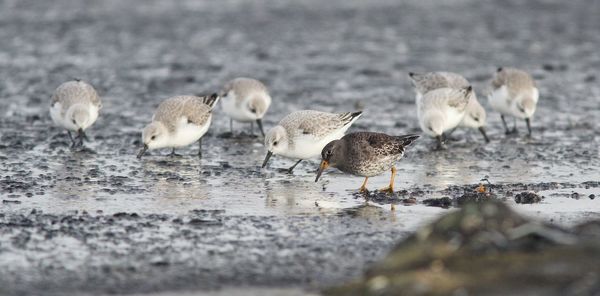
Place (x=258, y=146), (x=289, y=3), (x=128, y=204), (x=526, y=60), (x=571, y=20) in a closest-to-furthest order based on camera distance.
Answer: (x=128, y=204)
(x=258, y=146)
(x=526, y=60)
(x=571, y=20)
(x=289, y=3)

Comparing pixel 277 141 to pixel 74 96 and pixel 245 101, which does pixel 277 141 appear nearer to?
pixel 245 101

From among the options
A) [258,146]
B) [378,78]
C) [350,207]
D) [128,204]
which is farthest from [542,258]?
[378,78]

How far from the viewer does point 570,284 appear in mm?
6254

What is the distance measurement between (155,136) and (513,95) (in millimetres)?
5859

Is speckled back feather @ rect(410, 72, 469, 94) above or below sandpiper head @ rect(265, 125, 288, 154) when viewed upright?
above

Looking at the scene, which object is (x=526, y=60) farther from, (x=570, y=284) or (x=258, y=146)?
(x=570, y=284)

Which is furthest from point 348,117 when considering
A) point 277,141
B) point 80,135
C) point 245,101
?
point 80,135

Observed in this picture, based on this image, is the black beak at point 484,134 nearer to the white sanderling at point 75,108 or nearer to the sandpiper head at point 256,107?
the sandpiper head at point 256,107

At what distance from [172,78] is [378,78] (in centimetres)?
398

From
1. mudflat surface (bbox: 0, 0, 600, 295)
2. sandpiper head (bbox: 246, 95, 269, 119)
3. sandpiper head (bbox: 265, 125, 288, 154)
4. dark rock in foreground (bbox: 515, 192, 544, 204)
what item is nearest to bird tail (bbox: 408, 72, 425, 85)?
mudflat surface (bbox: 0, 0, 600, 295)

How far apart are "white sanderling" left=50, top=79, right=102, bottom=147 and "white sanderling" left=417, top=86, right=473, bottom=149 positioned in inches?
182

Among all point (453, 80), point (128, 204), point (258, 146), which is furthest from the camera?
point (453, 80)

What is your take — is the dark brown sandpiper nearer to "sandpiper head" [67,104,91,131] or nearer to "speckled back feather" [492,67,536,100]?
"sandpiper head" [67,104,91,131]

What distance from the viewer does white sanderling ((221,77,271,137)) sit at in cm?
1468
